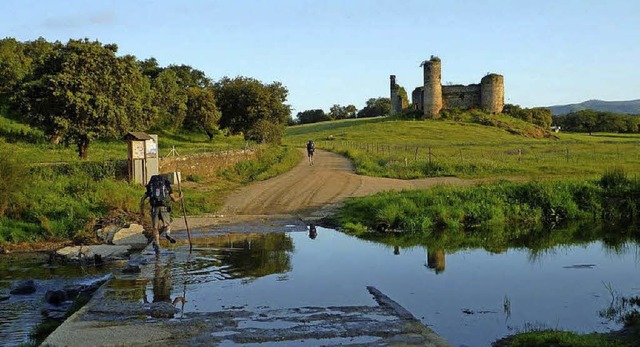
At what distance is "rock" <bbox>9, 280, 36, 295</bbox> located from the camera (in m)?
12.2

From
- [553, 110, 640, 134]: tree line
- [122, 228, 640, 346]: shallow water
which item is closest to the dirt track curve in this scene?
[122, 228, 640, 346]: shallow water

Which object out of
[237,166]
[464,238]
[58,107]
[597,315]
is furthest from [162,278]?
[58,107]

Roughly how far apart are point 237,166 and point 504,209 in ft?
57.3

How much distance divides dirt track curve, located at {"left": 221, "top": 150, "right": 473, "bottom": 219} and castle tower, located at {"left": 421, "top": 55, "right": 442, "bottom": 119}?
61.8 meters

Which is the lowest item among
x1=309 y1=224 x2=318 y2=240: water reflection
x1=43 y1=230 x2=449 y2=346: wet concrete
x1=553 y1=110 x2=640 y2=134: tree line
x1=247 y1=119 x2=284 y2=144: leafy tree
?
x1=309 y1=224 x2=318 y2=240: water reflection

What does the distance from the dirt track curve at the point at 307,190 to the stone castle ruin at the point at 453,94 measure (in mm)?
62205

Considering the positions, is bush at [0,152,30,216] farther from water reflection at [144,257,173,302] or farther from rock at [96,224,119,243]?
water reflection at [144,257,173,302]

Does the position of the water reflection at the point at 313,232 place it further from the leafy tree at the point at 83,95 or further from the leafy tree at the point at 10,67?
the leafy tree at the point at 10,67

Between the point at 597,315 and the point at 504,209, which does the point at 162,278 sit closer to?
the point at 597,315

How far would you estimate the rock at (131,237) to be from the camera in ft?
56.6

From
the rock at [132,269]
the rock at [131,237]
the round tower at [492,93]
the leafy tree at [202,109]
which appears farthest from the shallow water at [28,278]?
the round tower at [492,93]

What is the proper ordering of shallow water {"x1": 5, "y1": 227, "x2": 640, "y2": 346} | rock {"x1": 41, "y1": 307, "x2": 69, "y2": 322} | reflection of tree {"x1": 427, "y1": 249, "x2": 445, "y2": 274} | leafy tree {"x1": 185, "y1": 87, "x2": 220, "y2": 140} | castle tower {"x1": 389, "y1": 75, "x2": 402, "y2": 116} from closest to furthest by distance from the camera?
1. shallow water {"x1": 5, "y1": 227, "x2": 640, "y2": 346}
2. rock {"x1": 41, "y1": 307, "x2": 69, "y2": 322}
3. reflection of tree {"x1": 427, "y1": 249, "x2": 445, "y2": 274}
4. leafy tree {"x1": 185, "y1": 87, "x2": 220, "y2": 140}
5. castle tower {"x1": 389, "y1": 75, "x2": 402, "y2": 116}

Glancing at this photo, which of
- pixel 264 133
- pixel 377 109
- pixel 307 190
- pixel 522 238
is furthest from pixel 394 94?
pixel 522 238

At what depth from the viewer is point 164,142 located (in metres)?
Result: 57.3
